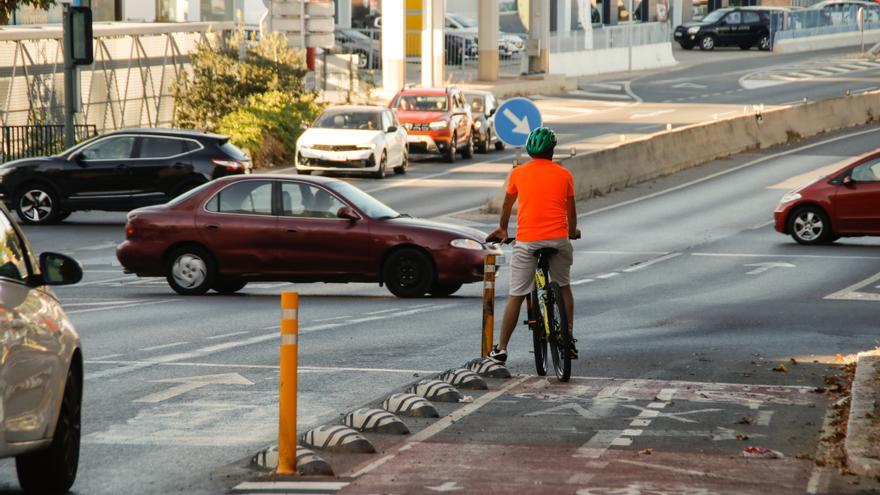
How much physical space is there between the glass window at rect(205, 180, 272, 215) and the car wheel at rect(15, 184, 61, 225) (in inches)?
399

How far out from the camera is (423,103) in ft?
148

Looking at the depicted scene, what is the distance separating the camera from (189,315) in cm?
1838

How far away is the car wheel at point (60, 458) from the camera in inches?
329

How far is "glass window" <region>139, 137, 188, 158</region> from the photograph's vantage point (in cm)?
3056

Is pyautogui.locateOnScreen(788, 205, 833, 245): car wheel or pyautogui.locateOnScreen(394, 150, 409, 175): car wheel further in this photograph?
pyautogui.locateOnScreen(394, 150, 409, 175): car wheel

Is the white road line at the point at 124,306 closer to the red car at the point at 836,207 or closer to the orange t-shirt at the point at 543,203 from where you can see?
the orange t-shirt at the point at 543,203

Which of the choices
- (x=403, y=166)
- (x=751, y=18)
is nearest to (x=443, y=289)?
(x=403, y=166)

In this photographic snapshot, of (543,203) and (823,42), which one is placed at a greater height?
(823,42)

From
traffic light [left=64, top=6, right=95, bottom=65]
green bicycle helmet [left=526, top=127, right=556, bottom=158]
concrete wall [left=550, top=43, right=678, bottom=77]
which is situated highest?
traffic light [left=64, top=6, right=95, bottom=65]

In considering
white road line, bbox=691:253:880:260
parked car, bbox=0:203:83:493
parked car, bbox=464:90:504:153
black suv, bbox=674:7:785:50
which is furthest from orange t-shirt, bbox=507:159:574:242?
black suv, bbox=674:7:785:50

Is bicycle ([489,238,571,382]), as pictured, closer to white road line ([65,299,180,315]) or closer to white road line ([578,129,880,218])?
white road line ([65,299,180,315])

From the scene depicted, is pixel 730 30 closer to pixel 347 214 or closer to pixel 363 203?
pixel 363 203

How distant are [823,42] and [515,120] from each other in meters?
62.6

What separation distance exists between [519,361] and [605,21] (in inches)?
3189
